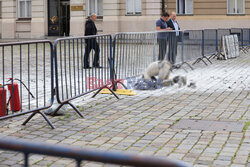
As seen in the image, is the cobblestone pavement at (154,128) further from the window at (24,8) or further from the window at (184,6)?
the window at (24,8)

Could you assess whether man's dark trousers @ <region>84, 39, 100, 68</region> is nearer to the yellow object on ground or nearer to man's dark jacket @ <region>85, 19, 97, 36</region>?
the yellow object on ground

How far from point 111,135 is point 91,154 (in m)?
4.80

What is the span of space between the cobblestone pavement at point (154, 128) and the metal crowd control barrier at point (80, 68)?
1.05 ft

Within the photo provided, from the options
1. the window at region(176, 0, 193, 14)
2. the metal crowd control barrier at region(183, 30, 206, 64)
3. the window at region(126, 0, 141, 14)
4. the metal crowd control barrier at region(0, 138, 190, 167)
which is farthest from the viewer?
the window at region(126, 0, 141, 14)

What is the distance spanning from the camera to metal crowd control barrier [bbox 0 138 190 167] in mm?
2037

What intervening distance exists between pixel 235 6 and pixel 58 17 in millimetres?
12811

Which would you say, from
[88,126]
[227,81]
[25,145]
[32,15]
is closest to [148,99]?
[88,126]

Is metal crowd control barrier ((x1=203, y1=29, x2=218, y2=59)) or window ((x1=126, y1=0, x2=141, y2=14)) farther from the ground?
window ((x1=126, y1=0, x2=141, y2=14))

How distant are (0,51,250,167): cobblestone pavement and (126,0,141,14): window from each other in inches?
890

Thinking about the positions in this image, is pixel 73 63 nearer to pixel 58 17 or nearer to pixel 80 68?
pixel 80 68

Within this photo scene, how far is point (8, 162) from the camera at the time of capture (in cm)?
557

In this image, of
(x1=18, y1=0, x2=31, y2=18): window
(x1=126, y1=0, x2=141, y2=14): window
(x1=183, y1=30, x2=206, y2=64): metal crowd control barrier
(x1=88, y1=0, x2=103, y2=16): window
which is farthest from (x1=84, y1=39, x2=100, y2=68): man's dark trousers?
(x1=18, y1=0, x2=31, y2=18): window

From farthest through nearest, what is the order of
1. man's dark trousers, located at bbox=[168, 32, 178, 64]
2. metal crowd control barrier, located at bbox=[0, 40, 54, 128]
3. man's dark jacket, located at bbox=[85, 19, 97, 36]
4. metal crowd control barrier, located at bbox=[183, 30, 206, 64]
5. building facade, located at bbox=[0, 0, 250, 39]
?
building facade, located at bbox=[0, 0, 250, 39] < man's dark jacket, located at bbox=[85, 19, 97, 36] < metal crowd control barrier, located at bbox=[183, 30, 206, 64] < man's dark trousers, located at bbox=[168, 32, 178, 64] < metal crowd control barrier, located at bbox=[0, 40, 54, 128]

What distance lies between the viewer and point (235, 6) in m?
31.4
